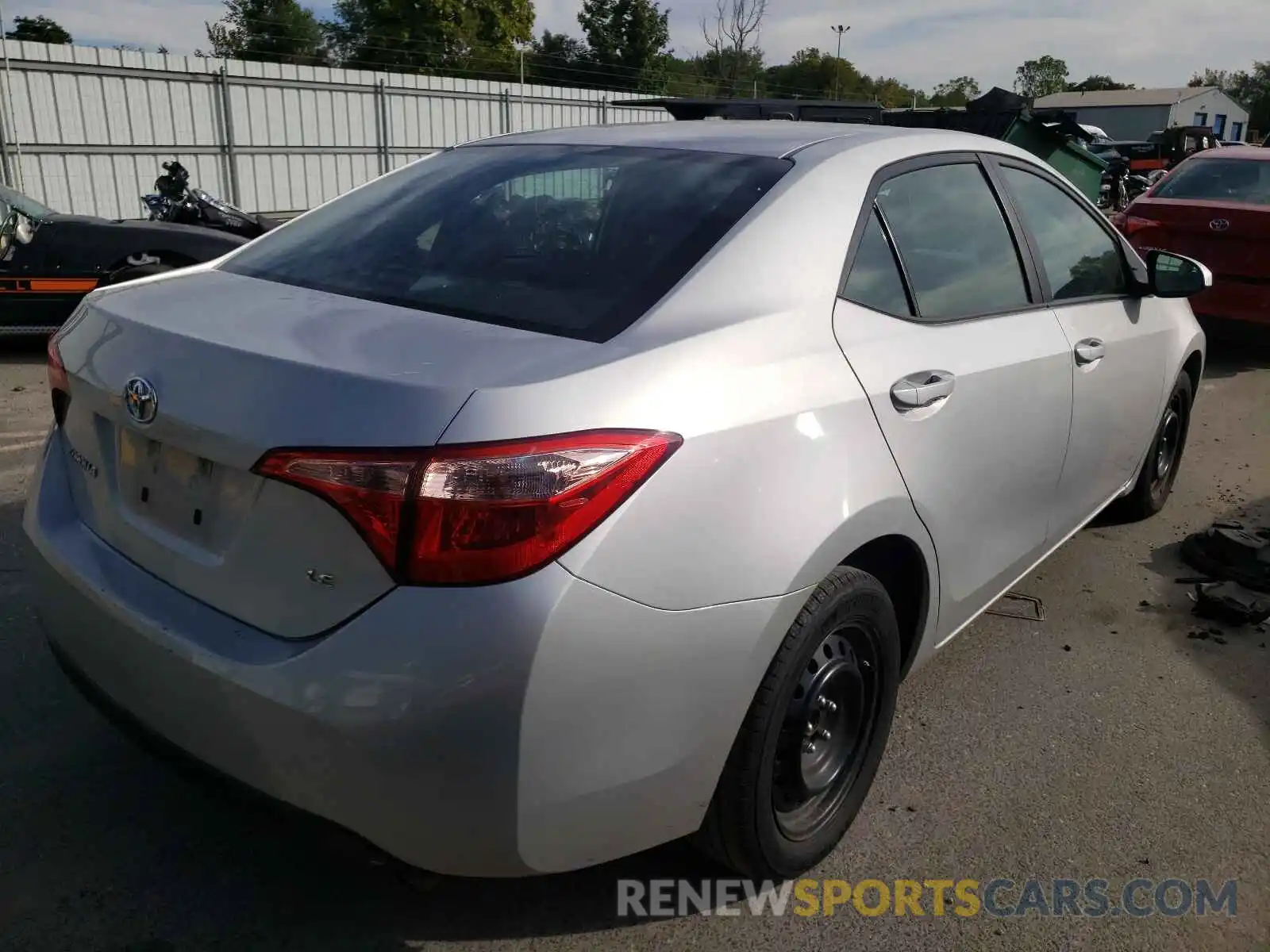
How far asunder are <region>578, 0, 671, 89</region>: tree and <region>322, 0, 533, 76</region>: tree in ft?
17.4

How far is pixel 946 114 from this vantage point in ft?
52.1

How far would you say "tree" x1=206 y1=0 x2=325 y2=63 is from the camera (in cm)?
4466

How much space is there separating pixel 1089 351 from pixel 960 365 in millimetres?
972

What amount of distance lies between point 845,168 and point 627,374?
1.05 metres

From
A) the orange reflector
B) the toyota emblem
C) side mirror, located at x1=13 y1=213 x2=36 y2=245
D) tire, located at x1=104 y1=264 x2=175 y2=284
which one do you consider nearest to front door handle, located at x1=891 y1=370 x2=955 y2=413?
the toyota emblem

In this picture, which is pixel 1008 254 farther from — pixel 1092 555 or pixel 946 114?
pixel 946 114

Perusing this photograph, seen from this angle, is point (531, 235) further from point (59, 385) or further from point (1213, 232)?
point (1213, 232)

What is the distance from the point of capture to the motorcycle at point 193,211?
9898 mm

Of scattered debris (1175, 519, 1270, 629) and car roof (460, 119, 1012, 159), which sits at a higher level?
car roof (460, 119, 1012, 159)

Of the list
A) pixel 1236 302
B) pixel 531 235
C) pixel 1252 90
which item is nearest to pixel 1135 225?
pixel 1236 302

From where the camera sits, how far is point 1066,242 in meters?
3.55

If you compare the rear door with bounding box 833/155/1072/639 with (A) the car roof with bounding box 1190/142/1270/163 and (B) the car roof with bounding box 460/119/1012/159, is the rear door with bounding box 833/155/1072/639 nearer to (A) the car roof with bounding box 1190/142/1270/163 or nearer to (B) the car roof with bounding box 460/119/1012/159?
(B) the car roof with bounding box 460/119/1012/159

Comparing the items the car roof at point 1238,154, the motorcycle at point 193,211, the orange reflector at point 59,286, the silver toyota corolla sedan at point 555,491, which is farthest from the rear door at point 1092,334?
the motorcycle at point 193,211

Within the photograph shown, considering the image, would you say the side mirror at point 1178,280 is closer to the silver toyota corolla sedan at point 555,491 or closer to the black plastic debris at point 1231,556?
the black plastic debris at point 1231,556
